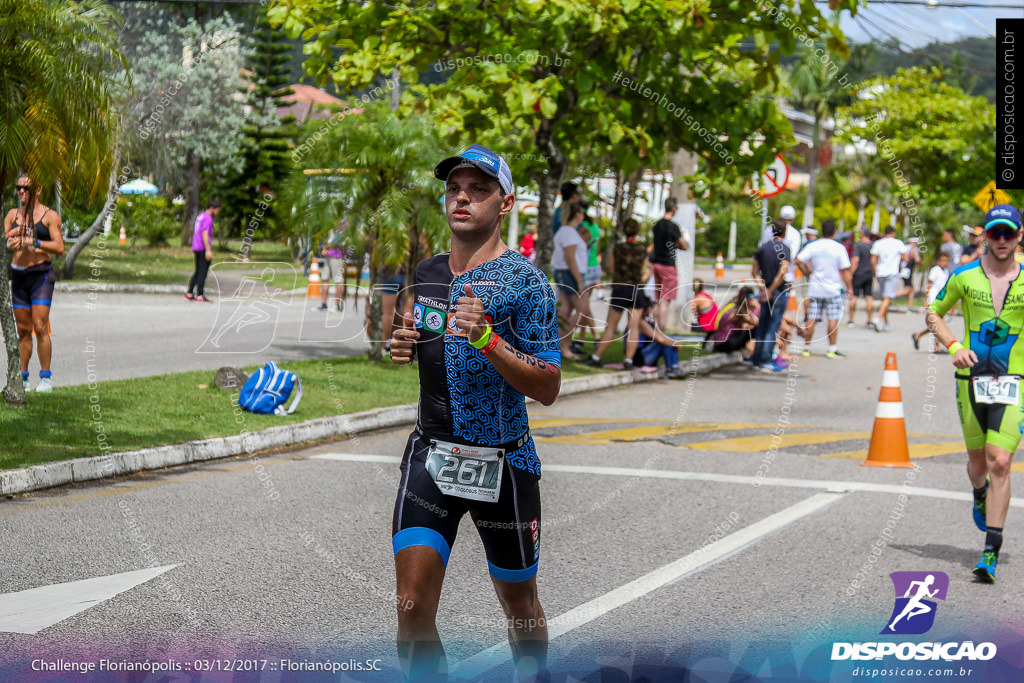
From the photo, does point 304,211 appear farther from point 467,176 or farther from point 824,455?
point 467,176

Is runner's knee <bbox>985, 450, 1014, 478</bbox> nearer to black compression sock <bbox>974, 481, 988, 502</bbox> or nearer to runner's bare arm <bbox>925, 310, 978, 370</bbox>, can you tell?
black compression sock <bbox>974, 481, 988, 502</bbox>

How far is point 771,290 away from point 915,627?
37.7 feet

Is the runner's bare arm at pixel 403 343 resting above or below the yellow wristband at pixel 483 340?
below

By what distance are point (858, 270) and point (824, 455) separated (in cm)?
1681

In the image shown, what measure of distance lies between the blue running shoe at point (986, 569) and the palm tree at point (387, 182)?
26.8 ft

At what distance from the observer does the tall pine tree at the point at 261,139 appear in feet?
153

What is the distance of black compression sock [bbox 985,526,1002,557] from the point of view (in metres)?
6.48

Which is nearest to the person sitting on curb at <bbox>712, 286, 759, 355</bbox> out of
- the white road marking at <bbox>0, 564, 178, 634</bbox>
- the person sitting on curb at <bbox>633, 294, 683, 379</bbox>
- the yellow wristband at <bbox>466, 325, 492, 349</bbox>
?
the person sitting on curb at <bbox>633, 294, 683, 379</bbox>

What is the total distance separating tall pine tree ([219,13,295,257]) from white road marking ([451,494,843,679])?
129ft

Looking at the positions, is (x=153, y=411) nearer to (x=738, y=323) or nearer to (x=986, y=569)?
(x=986, y=569)

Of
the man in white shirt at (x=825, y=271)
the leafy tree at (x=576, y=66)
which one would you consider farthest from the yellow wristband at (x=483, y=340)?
the man in white shirt at (x=825, y=271)

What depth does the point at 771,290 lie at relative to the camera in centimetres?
1675

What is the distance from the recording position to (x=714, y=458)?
1020 centimetres

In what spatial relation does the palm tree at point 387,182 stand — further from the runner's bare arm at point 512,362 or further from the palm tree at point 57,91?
the runner's bare arm at point 512,362
